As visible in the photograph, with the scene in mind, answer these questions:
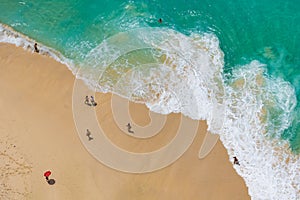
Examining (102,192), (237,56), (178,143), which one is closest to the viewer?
(102,192)

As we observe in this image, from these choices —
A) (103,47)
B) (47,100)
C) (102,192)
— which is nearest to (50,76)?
(47,100)

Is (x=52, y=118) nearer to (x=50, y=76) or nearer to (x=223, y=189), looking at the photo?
(x=50, y=76)

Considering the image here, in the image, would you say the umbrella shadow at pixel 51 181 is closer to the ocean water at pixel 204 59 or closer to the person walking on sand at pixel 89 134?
the person walking on sand at pixel 89 134

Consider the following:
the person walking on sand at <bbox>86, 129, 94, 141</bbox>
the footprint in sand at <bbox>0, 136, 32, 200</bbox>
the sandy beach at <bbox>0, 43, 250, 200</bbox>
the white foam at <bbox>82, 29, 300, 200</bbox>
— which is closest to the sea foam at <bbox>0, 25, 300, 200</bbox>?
the white foam at <bbox>82, 29, 300, 200</bbox>

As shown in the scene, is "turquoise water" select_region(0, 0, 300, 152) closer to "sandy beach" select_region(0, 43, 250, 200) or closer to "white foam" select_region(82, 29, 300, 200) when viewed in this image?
"white foam" select_region(82, 29, 300, 200)

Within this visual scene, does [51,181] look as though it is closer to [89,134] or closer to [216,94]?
[89,134]

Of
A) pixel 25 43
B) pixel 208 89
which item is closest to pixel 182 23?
pixel 208 89
